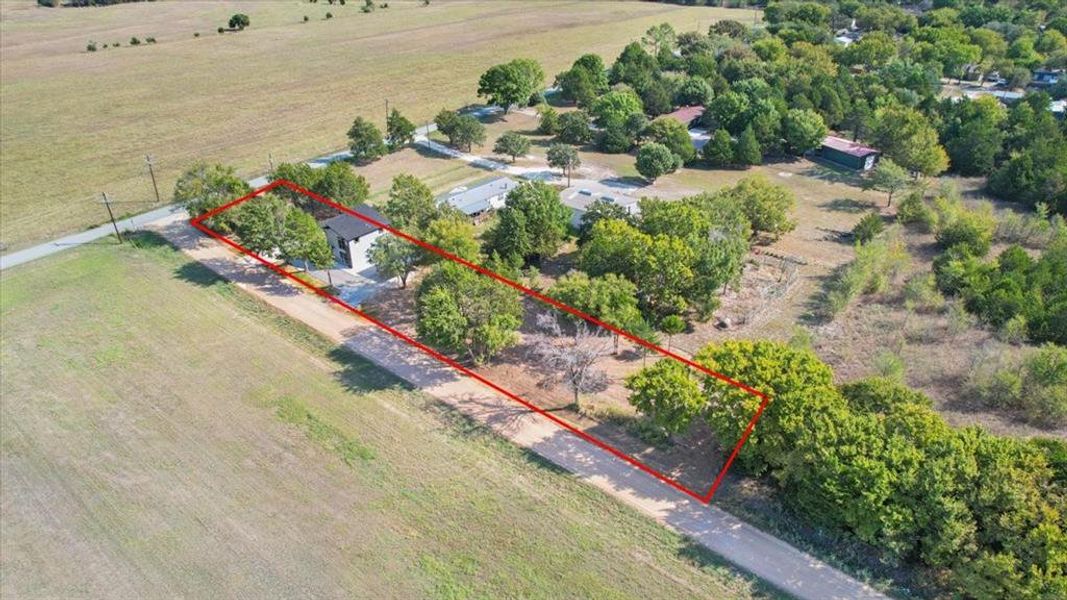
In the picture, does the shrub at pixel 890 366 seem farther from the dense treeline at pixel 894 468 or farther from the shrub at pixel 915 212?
the shrub at pixel 915 212

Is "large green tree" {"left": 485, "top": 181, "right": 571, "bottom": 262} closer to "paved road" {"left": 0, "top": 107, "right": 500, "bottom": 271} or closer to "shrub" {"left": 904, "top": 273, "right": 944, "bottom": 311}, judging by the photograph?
"shrub" {"left": 904, "top": 273, "right": 944, "bottom": 311}

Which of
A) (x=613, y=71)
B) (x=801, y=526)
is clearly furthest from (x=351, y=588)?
(x=613, y=71)

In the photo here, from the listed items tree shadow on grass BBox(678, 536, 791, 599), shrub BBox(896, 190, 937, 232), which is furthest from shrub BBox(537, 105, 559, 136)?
tree shadow on grass BBox(678, 536, 791, 599)

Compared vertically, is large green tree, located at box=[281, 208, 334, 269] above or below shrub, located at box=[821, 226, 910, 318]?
above

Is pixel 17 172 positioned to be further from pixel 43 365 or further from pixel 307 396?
pixel 307 396

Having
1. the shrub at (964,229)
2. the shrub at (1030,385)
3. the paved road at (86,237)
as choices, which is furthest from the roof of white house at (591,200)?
the paved road at (86,237)

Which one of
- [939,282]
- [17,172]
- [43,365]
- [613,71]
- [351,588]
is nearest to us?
[351,588]

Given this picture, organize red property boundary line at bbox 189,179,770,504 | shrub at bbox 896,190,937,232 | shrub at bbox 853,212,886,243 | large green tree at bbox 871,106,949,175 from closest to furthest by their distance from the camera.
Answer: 1. red property boundary line at bbox 189,179,770,504
2. shrub at bbox 853,212,886,243
3. shrub at bbox 896,190,937,232
4. large green tree at bbox 871,106,949,175
